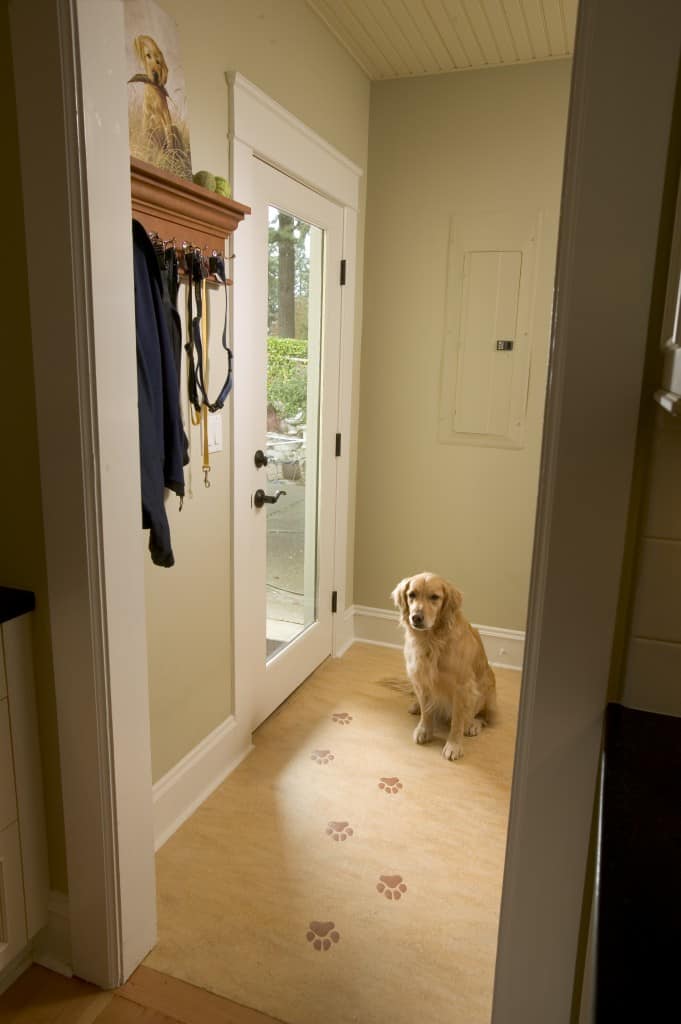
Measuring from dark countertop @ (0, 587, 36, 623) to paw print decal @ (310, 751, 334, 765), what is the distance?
1422mm

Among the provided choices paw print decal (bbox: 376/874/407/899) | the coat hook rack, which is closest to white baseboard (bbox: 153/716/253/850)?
paw print decal (bbox: 376/874/407/899)

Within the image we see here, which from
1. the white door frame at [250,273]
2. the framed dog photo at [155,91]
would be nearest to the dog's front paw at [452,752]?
the white door frame at [250,273]

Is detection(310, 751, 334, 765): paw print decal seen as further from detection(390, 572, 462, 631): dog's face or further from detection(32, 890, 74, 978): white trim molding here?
detection(32, 890, 74, 978): white trim molding

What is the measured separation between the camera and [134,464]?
4.68 feet

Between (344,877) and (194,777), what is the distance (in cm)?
58

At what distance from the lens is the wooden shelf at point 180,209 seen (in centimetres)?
165

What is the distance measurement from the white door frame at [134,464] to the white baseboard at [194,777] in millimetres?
415

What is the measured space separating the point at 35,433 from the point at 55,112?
22.6 inches

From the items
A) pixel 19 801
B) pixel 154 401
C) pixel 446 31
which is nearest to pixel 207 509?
pixel 154 401

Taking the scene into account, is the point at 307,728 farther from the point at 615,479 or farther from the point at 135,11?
the point at 135,11

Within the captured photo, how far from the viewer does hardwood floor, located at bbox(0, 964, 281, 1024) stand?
5.01 ft

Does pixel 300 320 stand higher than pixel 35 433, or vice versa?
pixel 300 320

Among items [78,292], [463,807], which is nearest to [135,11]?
[78,292]

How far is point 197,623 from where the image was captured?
2176 mm
